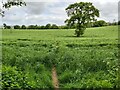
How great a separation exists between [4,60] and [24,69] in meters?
1.91

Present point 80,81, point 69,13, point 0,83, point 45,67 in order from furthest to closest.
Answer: point 69,13 < point 45,67 < point 80,81 < point 0,83

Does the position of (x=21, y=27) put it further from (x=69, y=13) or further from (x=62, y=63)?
(x=62, y=63)

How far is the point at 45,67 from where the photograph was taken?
1923 cm

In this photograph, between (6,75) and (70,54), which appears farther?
(70,54)

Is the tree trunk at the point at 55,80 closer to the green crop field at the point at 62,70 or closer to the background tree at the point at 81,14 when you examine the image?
the green crop field at the point at 62,70

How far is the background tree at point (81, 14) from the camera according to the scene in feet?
181

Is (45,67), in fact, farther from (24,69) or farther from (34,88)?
(34,88)

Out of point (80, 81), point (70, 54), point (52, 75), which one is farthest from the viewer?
point (70, 54)

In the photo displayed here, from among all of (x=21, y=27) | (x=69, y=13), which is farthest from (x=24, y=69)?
(x=21, y=27)

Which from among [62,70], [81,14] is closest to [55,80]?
[62,70]

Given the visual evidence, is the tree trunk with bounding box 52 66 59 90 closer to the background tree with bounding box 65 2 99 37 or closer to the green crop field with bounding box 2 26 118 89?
the green crop field with bounding box 2 26 118 89

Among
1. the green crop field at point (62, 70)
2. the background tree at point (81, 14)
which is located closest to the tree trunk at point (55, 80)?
the green crop field at point (62, 70)

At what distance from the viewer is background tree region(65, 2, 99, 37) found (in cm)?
5525

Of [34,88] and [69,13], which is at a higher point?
[69,13]
